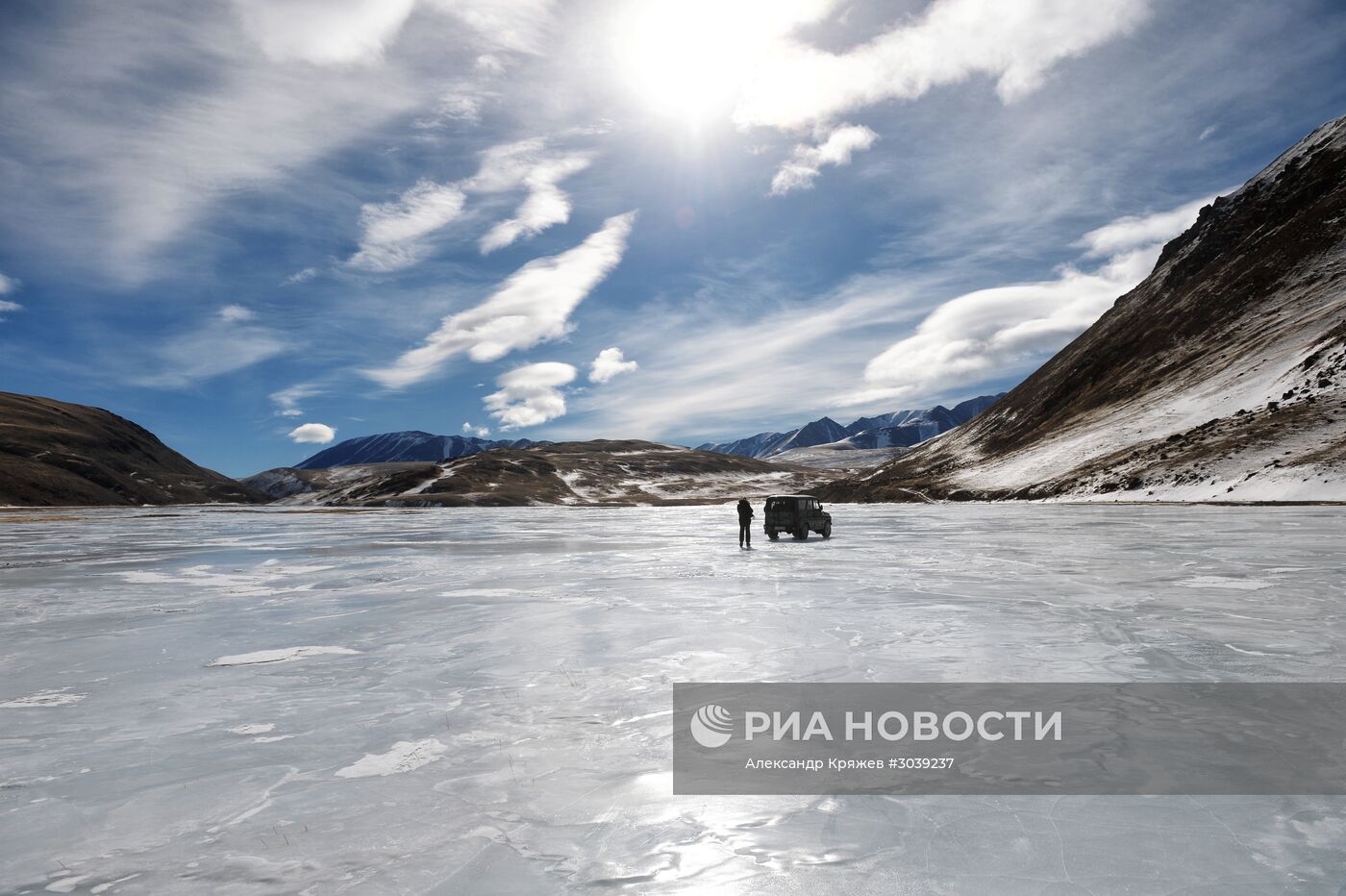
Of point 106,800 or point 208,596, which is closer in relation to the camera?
point 106,800

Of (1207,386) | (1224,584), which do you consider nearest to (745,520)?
(1224,584)

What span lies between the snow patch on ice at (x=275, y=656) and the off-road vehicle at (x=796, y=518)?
25020 millimetres

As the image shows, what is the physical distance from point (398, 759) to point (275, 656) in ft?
18.4

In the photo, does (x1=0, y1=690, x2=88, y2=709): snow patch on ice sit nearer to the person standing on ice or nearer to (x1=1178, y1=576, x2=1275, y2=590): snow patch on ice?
(x1=1178, y1=576, x2=1275, y2=590): snow patch on ice

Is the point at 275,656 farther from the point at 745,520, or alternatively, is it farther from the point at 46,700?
the point at 745,520

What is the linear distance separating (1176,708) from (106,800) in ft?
32.6

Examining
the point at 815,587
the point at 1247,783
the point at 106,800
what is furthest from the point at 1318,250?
the point at 106,800

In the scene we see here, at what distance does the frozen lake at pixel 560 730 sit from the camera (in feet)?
13.9

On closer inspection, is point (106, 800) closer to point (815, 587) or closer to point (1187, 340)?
point (815, 587)

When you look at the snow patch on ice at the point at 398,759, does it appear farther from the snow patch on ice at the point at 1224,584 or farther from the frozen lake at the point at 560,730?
the snow patch on ice at the point at 1224,584

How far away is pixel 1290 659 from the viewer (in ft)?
28.3

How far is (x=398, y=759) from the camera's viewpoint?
20.1 ft

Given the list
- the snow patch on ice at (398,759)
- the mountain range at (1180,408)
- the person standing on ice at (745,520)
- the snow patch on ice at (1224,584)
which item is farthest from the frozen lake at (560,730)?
the mountain range at (1180,408)

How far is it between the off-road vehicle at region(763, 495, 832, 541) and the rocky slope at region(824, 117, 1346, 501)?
4719 centimetres
